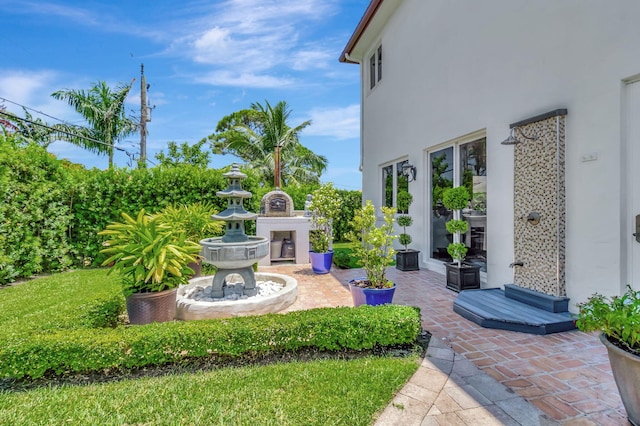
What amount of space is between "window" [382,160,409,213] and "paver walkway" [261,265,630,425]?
16.5 ft

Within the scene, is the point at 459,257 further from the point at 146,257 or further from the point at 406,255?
the point at 146,257

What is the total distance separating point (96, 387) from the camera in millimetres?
2787

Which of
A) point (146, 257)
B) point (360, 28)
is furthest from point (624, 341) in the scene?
point (360, 28)

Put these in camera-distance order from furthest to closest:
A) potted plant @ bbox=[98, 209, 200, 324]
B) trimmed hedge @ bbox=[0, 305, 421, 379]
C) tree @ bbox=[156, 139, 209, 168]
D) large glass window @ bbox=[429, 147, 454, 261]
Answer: tree @ bbox=[156, 139, 209, 168] < large glass window @ bbox=[429, 147, 454, 261] < potted plant @ bbox=[98, 209, 200, 324] < trimmed hedge @ bbox=[0, 305, 421, 379]

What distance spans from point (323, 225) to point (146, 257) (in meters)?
4.84

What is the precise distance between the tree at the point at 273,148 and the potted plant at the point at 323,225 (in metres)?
10.6

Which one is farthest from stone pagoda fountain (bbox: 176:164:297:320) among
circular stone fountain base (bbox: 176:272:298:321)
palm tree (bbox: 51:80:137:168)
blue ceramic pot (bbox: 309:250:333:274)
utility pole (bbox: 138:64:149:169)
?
palm tree (bbox: 51:80:137:168)

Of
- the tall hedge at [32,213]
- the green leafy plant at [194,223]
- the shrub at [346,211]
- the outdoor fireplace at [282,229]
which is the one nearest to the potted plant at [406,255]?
the outdoor fireplace at [282,229]

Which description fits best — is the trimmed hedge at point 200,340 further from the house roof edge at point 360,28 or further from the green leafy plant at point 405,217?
the house roof edge at point 360,28

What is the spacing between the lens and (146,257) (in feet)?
13.4

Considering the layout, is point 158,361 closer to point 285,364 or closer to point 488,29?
point 285,364

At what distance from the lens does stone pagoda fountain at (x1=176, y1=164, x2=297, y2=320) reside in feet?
14.6

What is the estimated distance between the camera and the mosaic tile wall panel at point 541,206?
166 inches

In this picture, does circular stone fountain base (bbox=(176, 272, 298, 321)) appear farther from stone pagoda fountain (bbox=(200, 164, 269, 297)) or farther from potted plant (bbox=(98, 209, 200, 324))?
stone pagoda fountain (bbox=(200, 164, 269, 297))
